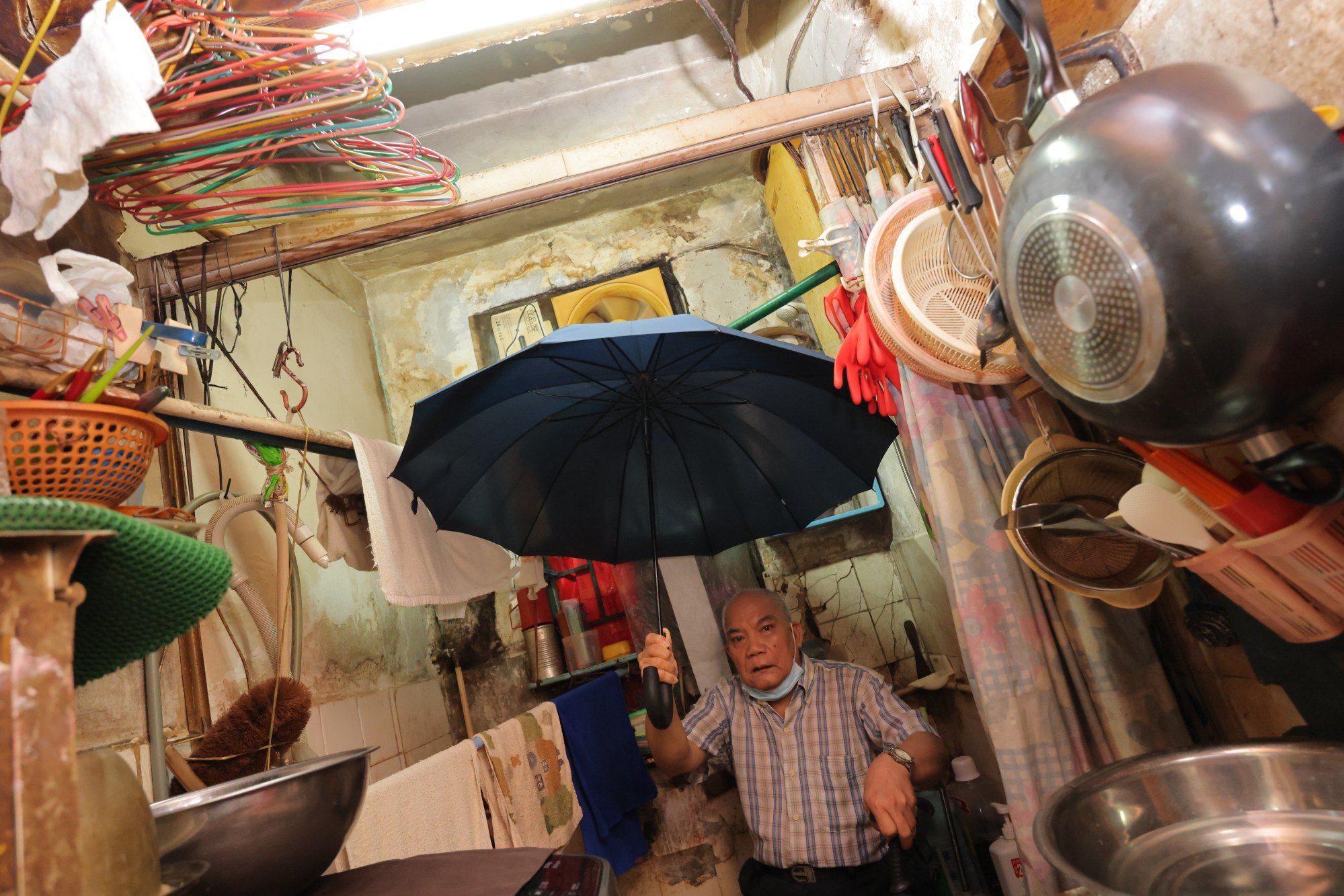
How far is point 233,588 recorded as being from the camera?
1824 mm

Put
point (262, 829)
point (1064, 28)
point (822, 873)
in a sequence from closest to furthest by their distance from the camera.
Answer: point (262, 829) < point (1064, 28) < point (822, 873)

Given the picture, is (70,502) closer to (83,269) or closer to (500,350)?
(83,269)

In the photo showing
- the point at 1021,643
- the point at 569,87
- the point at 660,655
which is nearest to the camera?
the point at 1021,643

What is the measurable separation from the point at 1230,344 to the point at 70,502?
3.48ft

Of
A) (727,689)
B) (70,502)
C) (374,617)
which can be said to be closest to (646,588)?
(727,689)

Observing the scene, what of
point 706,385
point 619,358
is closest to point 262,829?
point 619,358

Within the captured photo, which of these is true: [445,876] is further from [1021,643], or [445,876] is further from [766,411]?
[766,411]

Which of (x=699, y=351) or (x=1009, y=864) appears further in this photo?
(x=1009, y=864)

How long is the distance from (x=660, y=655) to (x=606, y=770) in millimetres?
928

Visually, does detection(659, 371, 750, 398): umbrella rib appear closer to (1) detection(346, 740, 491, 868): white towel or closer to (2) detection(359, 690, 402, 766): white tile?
(1) detection(346, 740, 491, 868): white towel

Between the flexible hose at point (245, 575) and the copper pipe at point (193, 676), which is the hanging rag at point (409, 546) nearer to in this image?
the flexible hose at point (245, 575)

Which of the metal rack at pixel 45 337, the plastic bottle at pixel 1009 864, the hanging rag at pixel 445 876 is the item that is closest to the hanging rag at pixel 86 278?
the metal rack at pixel 45 337

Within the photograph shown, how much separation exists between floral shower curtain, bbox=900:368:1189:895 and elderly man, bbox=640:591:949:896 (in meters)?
0.53

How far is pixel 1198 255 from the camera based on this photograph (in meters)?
0.78
